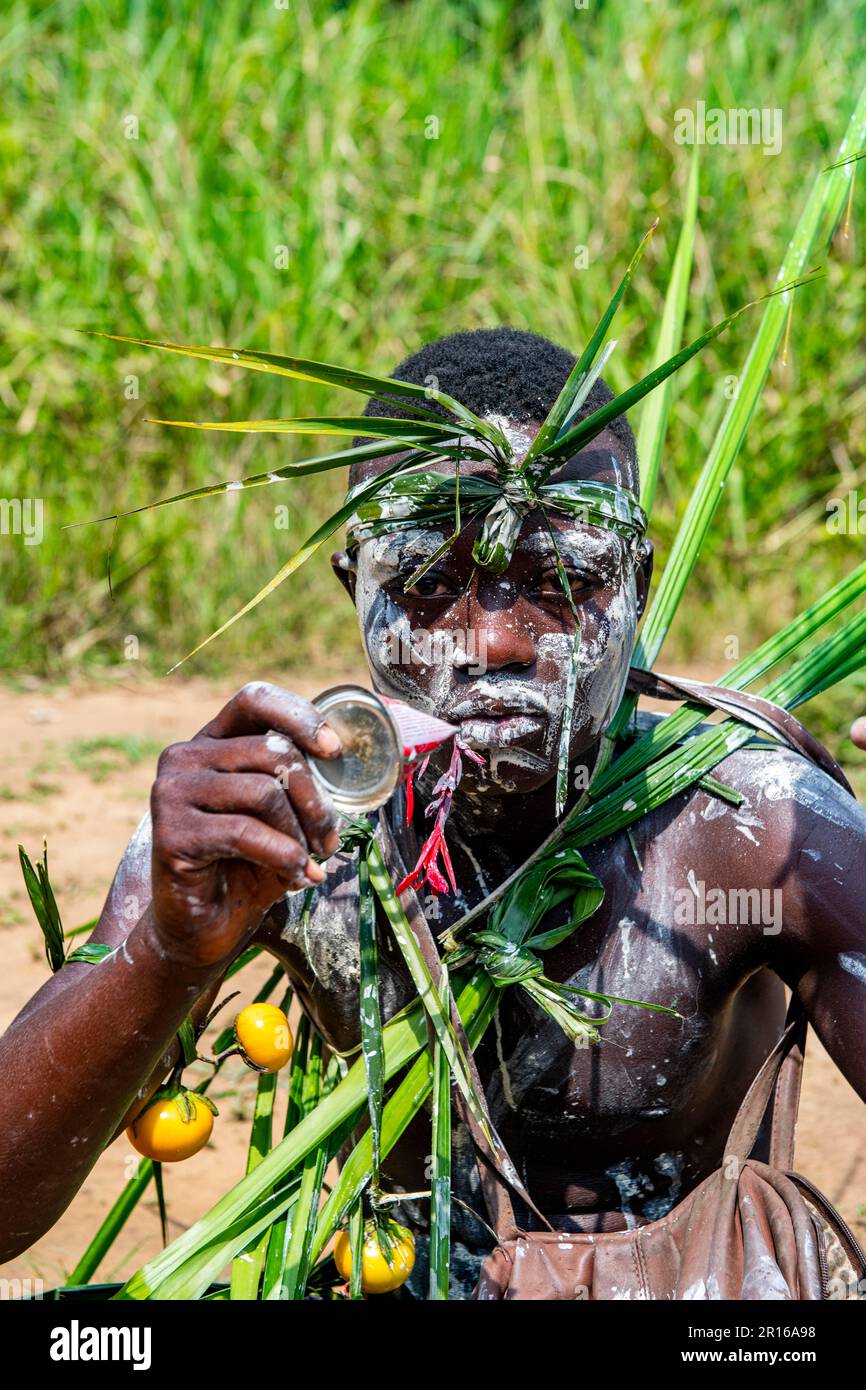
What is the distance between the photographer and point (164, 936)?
5.76 ft

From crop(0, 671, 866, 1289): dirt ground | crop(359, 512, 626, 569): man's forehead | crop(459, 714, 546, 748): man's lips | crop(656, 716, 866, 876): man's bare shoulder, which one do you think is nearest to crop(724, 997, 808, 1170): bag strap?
crop(656, 716, 866, 876): man's bare shoulder

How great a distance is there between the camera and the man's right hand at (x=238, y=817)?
161cm

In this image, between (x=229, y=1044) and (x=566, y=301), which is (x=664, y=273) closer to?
(x=566, y=301)

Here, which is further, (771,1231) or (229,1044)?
(229,1044)

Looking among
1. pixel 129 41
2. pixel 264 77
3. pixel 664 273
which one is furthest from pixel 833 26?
pixel 129 41

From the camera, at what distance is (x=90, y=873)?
5.23 meters

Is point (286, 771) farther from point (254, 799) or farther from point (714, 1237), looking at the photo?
point (714, 1237)

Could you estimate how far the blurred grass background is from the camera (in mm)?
7676

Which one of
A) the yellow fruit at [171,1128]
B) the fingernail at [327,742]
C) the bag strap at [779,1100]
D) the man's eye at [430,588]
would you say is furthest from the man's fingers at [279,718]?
the bag strap at [779,1100]

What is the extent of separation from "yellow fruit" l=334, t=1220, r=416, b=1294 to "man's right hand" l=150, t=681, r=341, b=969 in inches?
21.0

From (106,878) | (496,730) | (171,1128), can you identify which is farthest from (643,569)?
(106,878)

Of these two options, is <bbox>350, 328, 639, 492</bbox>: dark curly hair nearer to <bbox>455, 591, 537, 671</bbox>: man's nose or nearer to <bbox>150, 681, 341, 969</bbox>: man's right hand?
<bbox>455, 591, 537, 671</bbox>: man's nose

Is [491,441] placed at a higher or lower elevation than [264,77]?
lower

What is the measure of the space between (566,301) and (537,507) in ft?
19.4
